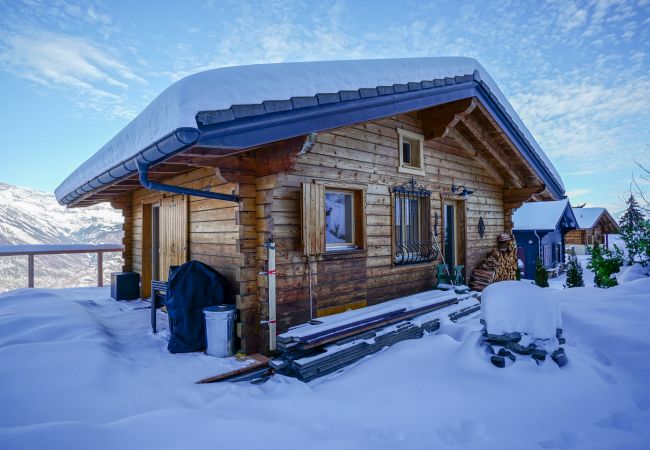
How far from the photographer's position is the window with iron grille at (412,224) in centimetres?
634

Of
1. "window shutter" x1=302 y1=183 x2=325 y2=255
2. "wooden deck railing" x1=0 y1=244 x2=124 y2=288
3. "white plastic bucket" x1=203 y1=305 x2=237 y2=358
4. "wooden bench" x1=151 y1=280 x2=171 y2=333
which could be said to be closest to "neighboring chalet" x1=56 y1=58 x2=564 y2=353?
"window shutter" x1=302 y1=183 x2=325 y2=255

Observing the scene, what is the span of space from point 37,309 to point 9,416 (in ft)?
12.0

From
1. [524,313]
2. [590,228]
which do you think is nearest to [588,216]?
[590,228]

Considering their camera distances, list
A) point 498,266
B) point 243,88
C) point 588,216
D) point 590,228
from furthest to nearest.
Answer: point 588,216, point 590,228, point 498,266, point 243,88

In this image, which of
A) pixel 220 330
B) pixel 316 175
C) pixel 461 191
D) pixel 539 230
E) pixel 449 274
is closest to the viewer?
pixel 220 330

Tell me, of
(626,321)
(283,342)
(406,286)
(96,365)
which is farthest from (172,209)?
(626,321)

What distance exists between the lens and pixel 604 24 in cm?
812

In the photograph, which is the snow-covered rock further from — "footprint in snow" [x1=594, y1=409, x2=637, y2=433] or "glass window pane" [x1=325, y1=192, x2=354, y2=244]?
"glass window pane" [x1=325, y1=192, x2=354, y2=244]

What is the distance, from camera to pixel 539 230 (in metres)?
16.3

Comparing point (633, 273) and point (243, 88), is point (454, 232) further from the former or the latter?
point (243, 88)

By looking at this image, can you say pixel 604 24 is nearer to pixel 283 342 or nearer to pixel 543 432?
pixel 543 432

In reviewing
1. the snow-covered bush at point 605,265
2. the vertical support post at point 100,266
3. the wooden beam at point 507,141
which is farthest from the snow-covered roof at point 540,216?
the vertical support post at point 100,266

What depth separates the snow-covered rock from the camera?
3791 mm

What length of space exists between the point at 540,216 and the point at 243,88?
1821 cm
